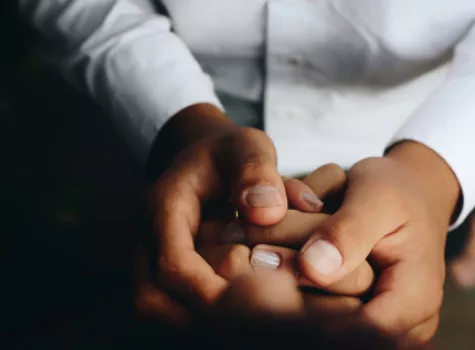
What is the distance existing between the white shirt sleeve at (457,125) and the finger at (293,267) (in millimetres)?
84

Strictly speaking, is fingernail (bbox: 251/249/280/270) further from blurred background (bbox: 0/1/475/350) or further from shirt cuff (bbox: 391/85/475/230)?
blurred background (bbox: 0/1/475/350)

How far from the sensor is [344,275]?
18cm

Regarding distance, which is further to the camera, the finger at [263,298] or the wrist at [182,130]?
the wrist at [182,130]

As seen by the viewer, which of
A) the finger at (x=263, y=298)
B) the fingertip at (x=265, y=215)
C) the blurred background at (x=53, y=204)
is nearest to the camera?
the finger at (x=263, y=298)

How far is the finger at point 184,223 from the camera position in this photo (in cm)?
18

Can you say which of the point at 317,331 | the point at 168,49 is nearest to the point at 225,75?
the point at 168,49

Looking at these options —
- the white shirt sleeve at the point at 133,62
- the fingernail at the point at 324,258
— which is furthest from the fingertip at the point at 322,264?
the white shirt sleeve at the point at 133,62

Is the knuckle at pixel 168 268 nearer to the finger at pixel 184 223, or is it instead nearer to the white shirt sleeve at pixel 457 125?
the finger at pixel 184 223

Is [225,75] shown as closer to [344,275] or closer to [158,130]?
[158,130]

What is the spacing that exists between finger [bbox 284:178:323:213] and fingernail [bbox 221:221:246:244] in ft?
0.09

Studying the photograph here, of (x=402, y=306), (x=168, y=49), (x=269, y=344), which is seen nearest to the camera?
(x=269, y=344)

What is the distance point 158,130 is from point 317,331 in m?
0.21

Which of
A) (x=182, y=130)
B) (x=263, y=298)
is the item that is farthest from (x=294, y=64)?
(x=263, y=298)

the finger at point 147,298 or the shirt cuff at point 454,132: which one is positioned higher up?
the shirt cuff at point 454,132
